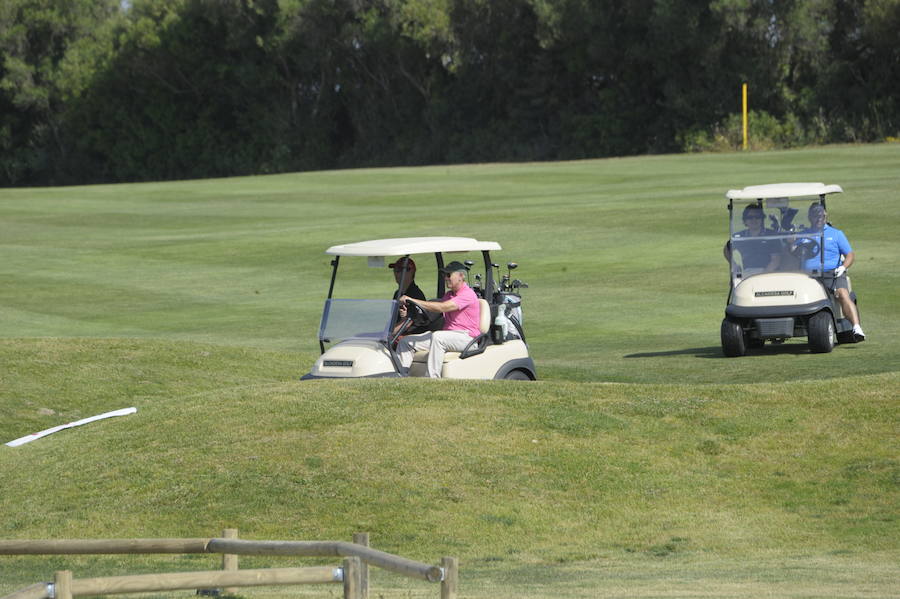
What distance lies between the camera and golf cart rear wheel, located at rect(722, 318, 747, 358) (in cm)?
1569

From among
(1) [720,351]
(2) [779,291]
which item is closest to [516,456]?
(2) [779,291]

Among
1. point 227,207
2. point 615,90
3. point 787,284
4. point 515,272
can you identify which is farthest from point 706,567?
point 615,90

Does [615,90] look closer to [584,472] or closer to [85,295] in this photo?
[85,295]

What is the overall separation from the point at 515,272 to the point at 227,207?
1620 centimetres

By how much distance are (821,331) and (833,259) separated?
3.24ft

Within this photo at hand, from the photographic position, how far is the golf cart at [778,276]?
50.6 ft

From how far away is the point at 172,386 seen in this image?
15789mm

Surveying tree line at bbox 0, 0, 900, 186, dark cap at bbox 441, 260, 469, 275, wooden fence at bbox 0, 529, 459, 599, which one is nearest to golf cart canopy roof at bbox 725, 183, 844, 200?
dark cap at bbox 441, 260, 469, 275

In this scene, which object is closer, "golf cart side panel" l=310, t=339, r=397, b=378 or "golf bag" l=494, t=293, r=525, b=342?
"golf cart side panel" l=310, t=339, r=397, b=378

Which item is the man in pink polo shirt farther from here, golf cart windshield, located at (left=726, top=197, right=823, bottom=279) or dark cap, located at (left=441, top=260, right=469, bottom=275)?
golf cart windshield, located at (left=726, top=197, right=823, bottom=279)

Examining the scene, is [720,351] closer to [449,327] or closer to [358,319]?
[449,327]

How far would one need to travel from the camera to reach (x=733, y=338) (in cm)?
1571

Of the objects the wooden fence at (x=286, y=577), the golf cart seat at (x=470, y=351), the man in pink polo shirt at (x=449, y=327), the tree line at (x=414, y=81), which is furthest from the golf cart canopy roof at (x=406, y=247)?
the tree line at (x=414, y=81)

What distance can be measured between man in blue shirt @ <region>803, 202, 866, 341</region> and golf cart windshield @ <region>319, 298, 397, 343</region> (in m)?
6.17
